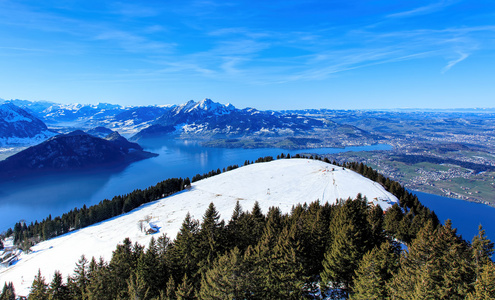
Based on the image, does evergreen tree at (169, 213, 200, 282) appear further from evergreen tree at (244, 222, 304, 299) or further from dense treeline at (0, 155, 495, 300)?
evergreen tree at (244, 222, 304, 299)

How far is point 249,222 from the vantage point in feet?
122

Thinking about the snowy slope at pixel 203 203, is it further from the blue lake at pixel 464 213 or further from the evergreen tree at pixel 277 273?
the blue lake at pixel 464 213

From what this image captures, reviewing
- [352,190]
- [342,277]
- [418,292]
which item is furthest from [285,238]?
[352,190]

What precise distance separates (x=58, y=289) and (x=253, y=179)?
80.5 meters

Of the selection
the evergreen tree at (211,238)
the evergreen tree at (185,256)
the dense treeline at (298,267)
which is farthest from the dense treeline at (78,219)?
the evergreen tree at (211,238)

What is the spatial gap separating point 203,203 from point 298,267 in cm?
6140

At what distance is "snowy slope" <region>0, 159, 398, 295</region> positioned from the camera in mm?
56844

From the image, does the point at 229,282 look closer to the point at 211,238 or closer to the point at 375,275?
the point at 211,238

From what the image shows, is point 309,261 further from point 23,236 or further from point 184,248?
point 23,236

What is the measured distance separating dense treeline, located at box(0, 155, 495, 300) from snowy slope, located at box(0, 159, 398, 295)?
2854 cm

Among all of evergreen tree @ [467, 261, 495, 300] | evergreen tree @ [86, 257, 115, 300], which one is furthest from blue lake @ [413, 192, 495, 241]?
evergreen tree @ [86, 257, 115, 300]

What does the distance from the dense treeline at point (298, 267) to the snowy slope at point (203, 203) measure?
1124 inches

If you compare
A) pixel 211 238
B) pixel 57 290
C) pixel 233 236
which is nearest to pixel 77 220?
pixel 57 290

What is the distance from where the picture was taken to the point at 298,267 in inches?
890
